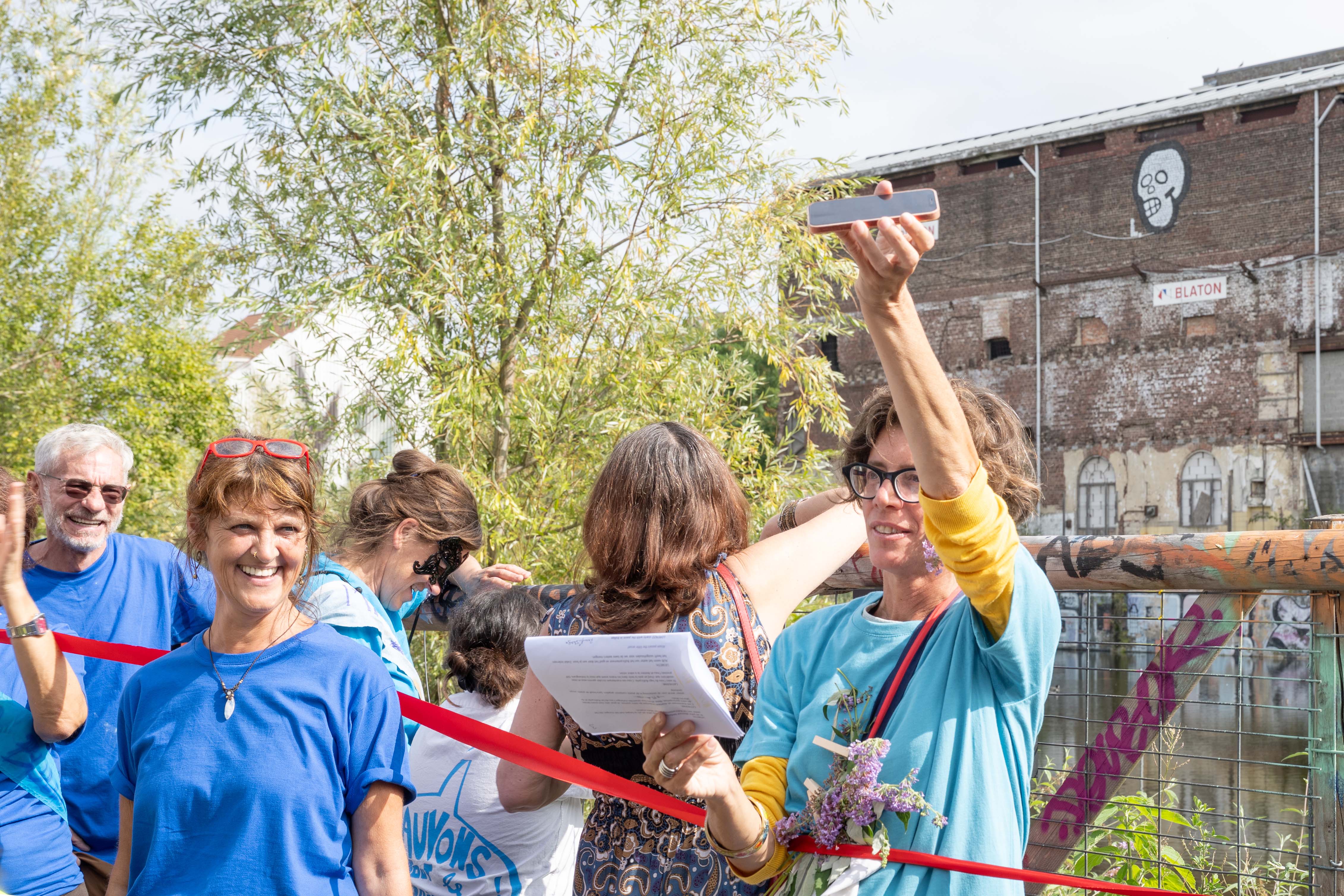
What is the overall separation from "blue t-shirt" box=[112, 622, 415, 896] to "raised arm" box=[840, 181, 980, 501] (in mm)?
1204

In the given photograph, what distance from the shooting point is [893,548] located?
1992 millimetres

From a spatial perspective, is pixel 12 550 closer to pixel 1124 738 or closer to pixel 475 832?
pixel 475 832

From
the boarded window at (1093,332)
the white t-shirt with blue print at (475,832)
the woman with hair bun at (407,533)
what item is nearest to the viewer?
the white t-shirt with blue print at (475,832)

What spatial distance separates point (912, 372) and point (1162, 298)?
3058cm

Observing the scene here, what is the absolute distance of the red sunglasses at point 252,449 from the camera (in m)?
2.29

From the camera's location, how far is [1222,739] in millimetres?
3307

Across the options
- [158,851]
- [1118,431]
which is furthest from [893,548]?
[1118,431]

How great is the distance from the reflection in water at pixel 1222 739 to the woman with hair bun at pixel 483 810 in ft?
4.51

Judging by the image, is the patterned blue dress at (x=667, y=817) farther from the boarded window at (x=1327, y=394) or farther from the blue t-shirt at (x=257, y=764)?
the boarded window at (x=1327, y=394)

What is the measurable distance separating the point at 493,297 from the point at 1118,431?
2474 centimetres

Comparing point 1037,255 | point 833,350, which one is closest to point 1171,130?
point 1037,255

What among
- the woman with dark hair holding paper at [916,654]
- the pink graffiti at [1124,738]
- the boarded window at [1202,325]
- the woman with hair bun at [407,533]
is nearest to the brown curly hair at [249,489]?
the woman with dark hair holding paper at [916,654]

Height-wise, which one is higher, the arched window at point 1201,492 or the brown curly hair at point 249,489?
the brown curly hair at point 249,489

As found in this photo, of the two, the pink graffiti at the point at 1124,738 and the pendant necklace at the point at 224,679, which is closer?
the pendant necklace at the point at 224,679
